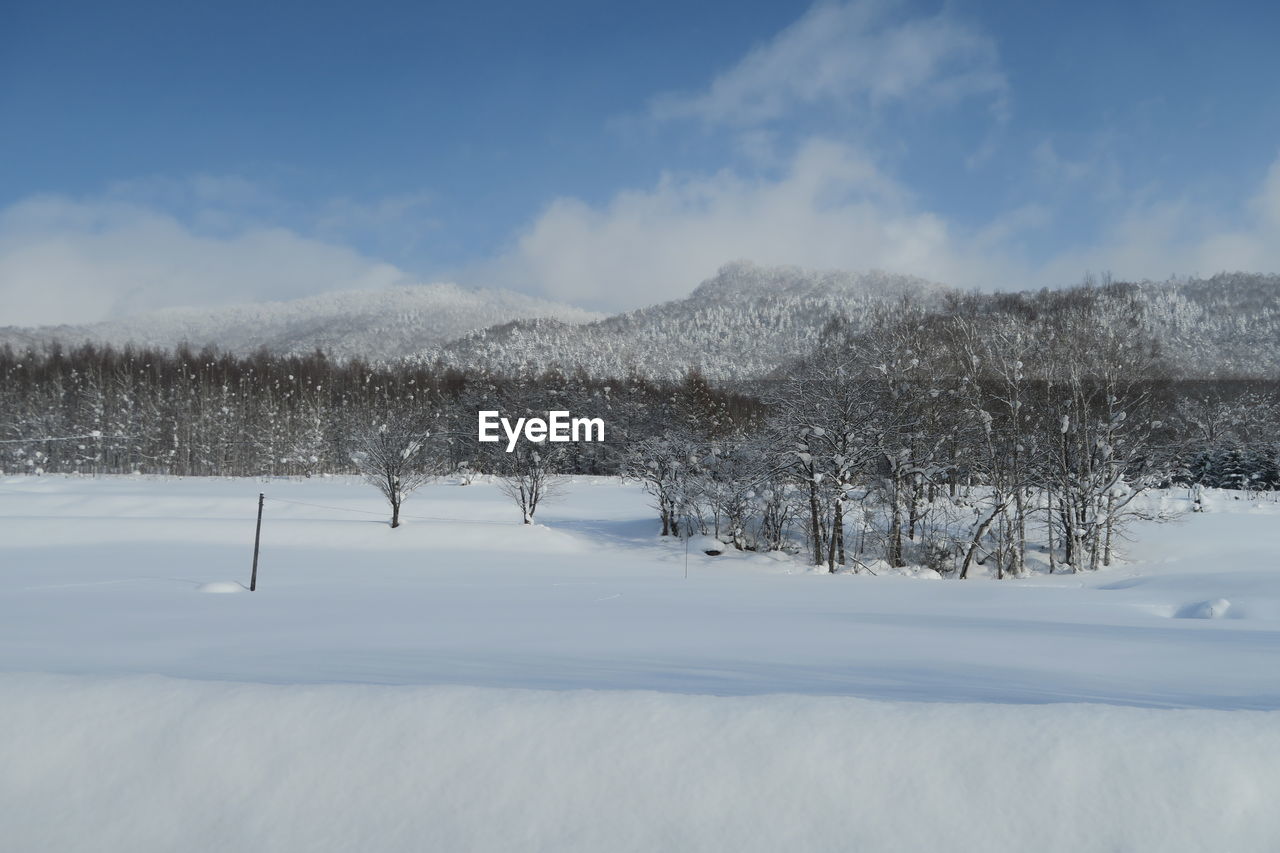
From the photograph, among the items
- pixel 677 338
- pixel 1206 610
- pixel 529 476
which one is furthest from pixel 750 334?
pixel 1206 610

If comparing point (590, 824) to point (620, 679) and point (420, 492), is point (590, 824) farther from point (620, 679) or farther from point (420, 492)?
point (420, 492)

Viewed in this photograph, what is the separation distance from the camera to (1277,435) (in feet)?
164

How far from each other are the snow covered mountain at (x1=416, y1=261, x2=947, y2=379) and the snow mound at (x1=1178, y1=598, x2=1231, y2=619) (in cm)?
10140

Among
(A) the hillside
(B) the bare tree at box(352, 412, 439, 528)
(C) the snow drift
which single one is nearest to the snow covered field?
(C) the snow drift

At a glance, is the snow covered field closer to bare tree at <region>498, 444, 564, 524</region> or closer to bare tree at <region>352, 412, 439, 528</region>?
bare tree at <region>352, 412, 439, 528</region>

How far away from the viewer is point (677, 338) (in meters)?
157

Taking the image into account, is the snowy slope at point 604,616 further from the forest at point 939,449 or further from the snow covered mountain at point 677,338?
the snow covered mountain at point 677,338

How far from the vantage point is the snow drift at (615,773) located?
260 cm

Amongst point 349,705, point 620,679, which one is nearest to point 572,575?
point 620,679

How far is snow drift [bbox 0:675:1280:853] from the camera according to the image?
2.60 m

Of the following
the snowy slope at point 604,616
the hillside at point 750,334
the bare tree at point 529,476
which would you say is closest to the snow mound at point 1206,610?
the snowy slope at point 604,616

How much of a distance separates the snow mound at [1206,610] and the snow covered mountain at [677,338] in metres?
101

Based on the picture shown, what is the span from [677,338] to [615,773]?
156m

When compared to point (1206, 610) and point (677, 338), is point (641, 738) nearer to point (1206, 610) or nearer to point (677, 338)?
point (1206, 610)
